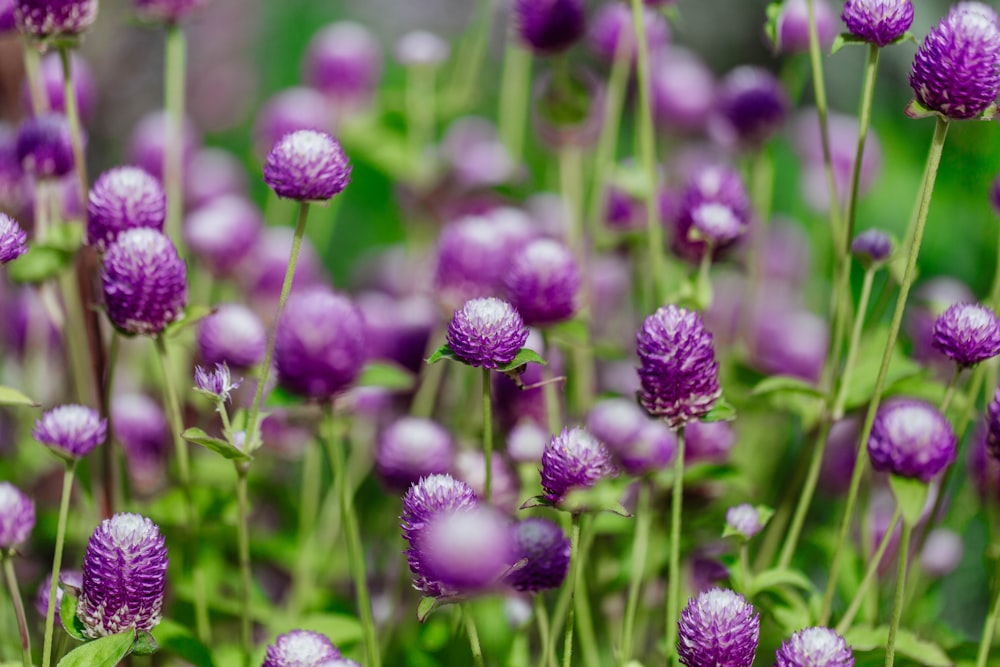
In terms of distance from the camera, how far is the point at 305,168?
992 millimetres

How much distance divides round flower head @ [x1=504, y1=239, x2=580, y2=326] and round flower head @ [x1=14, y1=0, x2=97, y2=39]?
59 cm

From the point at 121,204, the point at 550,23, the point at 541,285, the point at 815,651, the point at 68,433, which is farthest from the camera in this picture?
the point at 550,23

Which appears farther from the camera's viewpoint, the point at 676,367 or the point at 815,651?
the point at 676,367

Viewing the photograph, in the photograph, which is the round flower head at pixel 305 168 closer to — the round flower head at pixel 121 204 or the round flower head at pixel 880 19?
the round flower head at pixel 121 204

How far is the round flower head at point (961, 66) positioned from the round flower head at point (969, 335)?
19cm

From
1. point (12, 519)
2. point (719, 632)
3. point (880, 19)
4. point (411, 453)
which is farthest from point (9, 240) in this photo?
point (880, 19)

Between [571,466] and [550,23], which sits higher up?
[550,23]

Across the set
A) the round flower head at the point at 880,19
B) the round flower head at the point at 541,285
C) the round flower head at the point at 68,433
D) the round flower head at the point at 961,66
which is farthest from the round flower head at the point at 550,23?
the round flower head at the point at 68,433

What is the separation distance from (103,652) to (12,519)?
0.16 m

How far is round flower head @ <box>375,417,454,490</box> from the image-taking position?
4.35ft

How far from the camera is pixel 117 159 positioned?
361cm

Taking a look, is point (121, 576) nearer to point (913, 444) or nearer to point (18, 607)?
point (18, 607)

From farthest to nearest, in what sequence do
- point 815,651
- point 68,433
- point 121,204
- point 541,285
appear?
1. point 541,285
2. point 121,204
3. point 68,433
4. point 815,651

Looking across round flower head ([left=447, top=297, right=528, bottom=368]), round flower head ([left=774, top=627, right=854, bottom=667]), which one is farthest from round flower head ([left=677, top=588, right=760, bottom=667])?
round flower head ([left=447, top=297, right=528, bottom=368])
